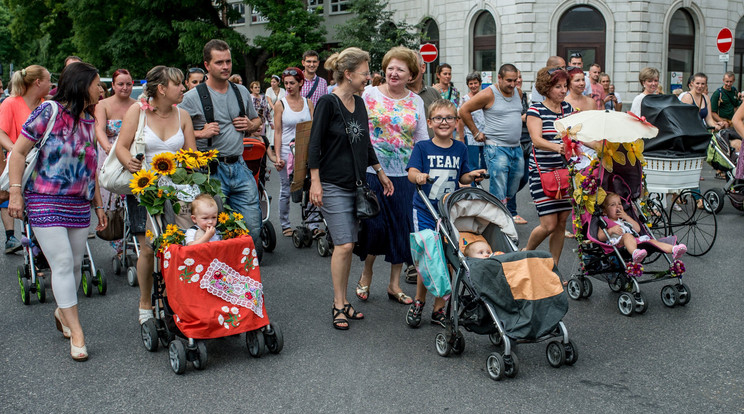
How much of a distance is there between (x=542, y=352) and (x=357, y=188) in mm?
1799

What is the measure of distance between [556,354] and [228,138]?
11.0 feet

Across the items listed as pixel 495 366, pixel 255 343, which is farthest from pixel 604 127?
pixel 255 343

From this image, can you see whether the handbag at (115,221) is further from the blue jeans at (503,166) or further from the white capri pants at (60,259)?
the blue jeans at (503,166)

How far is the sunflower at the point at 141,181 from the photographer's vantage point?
5309mm

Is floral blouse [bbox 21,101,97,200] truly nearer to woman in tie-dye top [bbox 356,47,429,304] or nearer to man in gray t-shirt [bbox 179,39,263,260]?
man in gray t-shirt [bbox 179,39,263,260]

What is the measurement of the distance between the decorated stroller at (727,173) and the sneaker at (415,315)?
223 inches

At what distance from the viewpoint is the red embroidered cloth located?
16.5ft

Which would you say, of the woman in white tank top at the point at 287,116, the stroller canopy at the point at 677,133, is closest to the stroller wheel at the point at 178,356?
the woman in white tank top at the point at 287,116

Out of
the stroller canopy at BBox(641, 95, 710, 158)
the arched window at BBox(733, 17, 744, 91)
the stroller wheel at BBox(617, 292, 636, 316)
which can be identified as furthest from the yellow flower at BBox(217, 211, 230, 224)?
the arched window at BBox(733, 17, 744, 91)

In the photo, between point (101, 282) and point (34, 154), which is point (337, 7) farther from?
point (34, 154)

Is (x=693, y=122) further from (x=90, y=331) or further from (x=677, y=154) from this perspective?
(x=90, y=331)

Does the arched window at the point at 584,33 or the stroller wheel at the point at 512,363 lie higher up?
the arched window at the point at 584,33

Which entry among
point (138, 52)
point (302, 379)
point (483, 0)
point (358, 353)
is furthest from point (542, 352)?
point (138, 52)

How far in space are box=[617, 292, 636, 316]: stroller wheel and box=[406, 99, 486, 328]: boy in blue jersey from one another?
1454 mm
